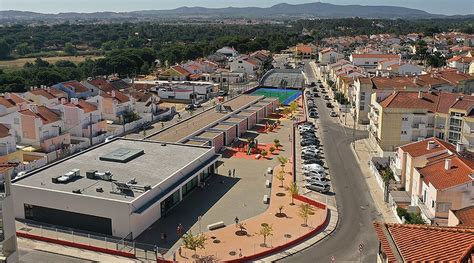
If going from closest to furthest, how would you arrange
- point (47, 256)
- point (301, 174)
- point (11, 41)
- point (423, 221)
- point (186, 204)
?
point (47, 256) → point (423, 221) → point (186, 204) → point (301, 174) → point (11, 41)

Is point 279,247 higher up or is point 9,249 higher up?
point 9,249

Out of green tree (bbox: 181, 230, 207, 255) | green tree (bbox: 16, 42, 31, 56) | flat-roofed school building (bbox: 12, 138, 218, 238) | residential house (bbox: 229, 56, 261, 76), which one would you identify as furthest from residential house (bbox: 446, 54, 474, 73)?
green tree (bbox: 16, 42, 31, 56)

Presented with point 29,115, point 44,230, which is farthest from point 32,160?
point 44,230

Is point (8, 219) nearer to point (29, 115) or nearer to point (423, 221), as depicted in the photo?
point (423, 221)

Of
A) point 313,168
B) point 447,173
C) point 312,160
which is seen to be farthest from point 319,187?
point 447,173

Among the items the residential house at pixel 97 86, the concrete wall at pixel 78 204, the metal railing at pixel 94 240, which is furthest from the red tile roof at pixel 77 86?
the metal railing at pixel 94 240

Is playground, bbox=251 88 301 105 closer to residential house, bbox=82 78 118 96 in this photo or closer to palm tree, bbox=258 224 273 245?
residential house, bbox=82 78 118 96
